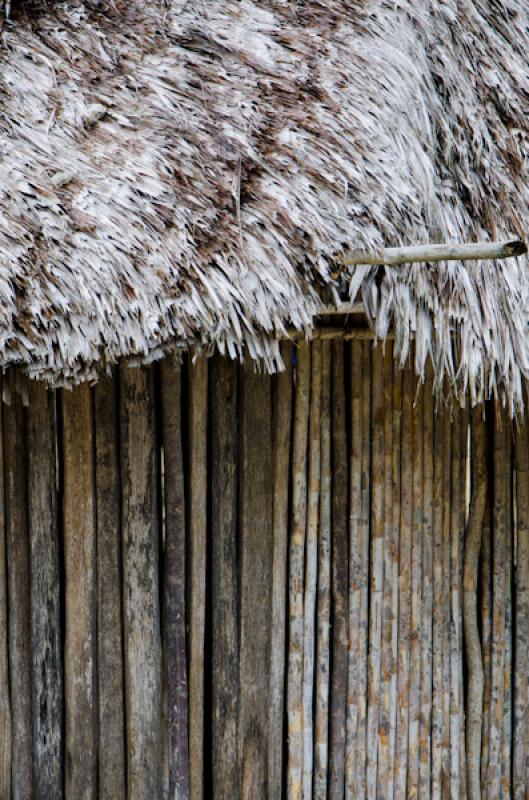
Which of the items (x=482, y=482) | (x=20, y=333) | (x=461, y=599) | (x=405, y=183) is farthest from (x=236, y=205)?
(x=461, y=599)

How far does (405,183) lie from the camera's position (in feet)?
9.46

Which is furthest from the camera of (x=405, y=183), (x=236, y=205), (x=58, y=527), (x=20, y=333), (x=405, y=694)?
(x=405, y=694)

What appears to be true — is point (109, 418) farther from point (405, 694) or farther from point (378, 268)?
point (405, 694)

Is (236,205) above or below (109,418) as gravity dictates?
above

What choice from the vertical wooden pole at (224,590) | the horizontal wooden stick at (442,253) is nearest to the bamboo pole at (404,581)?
the vertical wooden pole at (224,590)

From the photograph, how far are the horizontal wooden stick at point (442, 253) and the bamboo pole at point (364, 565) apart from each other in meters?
0.80

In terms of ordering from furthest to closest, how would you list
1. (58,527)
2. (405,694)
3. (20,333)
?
(405,694), (58,527), (20,333)

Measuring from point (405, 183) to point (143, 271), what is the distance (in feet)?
3.19

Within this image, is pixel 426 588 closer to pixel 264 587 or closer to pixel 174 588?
pixel 264 587

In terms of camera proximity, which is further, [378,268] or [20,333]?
[378,268]

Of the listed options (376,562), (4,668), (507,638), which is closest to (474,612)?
(507,638)

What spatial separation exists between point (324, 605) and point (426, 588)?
45 cm

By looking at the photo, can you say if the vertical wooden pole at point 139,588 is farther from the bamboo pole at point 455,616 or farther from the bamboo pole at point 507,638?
the bamboo pole at point 507,638

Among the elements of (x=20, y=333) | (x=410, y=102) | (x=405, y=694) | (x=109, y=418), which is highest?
(x=410, y=102)
